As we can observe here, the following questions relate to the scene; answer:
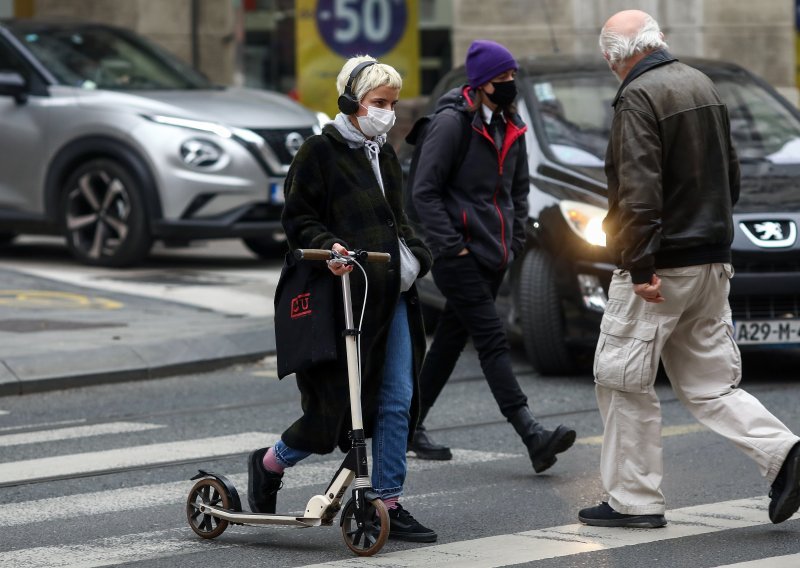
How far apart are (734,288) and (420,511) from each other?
10.0 ft

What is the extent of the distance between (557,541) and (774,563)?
74 centimetres

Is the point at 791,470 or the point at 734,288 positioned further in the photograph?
the point at 734,288

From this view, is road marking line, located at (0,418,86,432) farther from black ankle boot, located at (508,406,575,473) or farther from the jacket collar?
the jacket collar

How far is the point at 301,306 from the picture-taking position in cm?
586

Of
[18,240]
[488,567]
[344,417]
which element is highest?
[344,417]

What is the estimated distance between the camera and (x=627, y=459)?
20.0ft

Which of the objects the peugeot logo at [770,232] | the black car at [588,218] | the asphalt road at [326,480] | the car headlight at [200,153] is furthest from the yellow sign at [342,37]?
the peugeot logo at [770,232]

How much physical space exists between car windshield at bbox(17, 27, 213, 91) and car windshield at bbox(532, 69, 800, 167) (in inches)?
206

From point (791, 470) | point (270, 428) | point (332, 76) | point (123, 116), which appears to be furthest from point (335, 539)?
point (332, 76)

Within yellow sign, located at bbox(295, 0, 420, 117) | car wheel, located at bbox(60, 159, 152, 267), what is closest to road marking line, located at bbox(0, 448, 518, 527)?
car wheel, located at bbox(60, 159, 152, 267)

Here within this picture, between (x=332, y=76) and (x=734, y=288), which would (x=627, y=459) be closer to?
(x=734, y=288)

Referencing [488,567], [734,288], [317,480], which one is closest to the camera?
[488,567]

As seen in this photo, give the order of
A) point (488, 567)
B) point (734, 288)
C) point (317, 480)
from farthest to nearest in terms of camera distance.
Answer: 1. point (734, 288)
2. point (317, 480)
3. point (488, 567)

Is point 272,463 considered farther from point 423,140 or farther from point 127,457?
point 423,140
